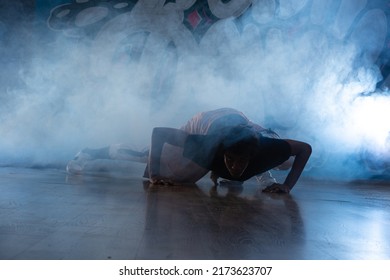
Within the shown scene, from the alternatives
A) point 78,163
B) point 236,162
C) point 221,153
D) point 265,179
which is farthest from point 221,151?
point 78,163

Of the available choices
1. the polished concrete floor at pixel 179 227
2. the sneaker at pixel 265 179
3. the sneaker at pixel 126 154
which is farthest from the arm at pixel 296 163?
the sneaker at pixel 126 154

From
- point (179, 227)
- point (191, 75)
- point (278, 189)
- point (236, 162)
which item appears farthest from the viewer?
point (191, 75)

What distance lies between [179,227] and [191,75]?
3889 millimetres

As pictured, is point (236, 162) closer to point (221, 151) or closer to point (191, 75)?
point (221, 151)

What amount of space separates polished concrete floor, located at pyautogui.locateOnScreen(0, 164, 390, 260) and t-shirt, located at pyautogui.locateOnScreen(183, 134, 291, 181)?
0.45 m

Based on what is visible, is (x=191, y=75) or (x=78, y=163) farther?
(x=191, y=75)

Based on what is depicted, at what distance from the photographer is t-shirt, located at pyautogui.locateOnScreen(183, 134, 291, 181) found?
2.89m

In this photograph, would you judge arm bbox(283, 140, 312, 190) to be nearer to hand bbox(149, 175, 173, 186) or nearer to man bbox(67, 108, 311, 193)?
man bbox(67, 108, 311, 193)

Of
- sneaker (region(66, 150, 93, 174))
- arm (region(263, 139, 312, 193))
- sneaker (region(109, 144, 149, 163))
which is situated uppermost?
arm (region(263, 139, 312, 193))

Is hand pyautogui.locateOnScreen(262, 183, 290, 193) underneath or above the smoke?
underneath

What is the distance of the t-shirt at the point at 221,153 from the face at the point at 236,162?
0.16ft

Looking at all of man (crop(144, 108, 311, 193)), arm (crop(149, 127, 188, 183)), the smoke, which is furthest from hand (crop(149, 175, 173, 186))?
the smoke

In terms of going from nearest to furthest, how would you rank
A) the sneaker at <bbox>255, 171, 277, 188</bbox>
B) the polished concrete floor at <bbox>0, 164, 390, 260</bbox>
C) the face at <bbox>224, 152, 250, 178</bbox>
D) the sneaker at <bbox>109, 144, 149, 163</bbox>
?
Answer: the polished concrete floor at <bbox>0, 164, 390, 260</bbox>
the face at <bbox>224, 152, 250, 178</bbox>
the sneaker at <bbox>255, 171, 277, 188</bbox>
the sneaker at <bbox>109, 144, 149, 163</bbox>

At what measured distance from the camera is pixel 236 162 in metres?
2.81
